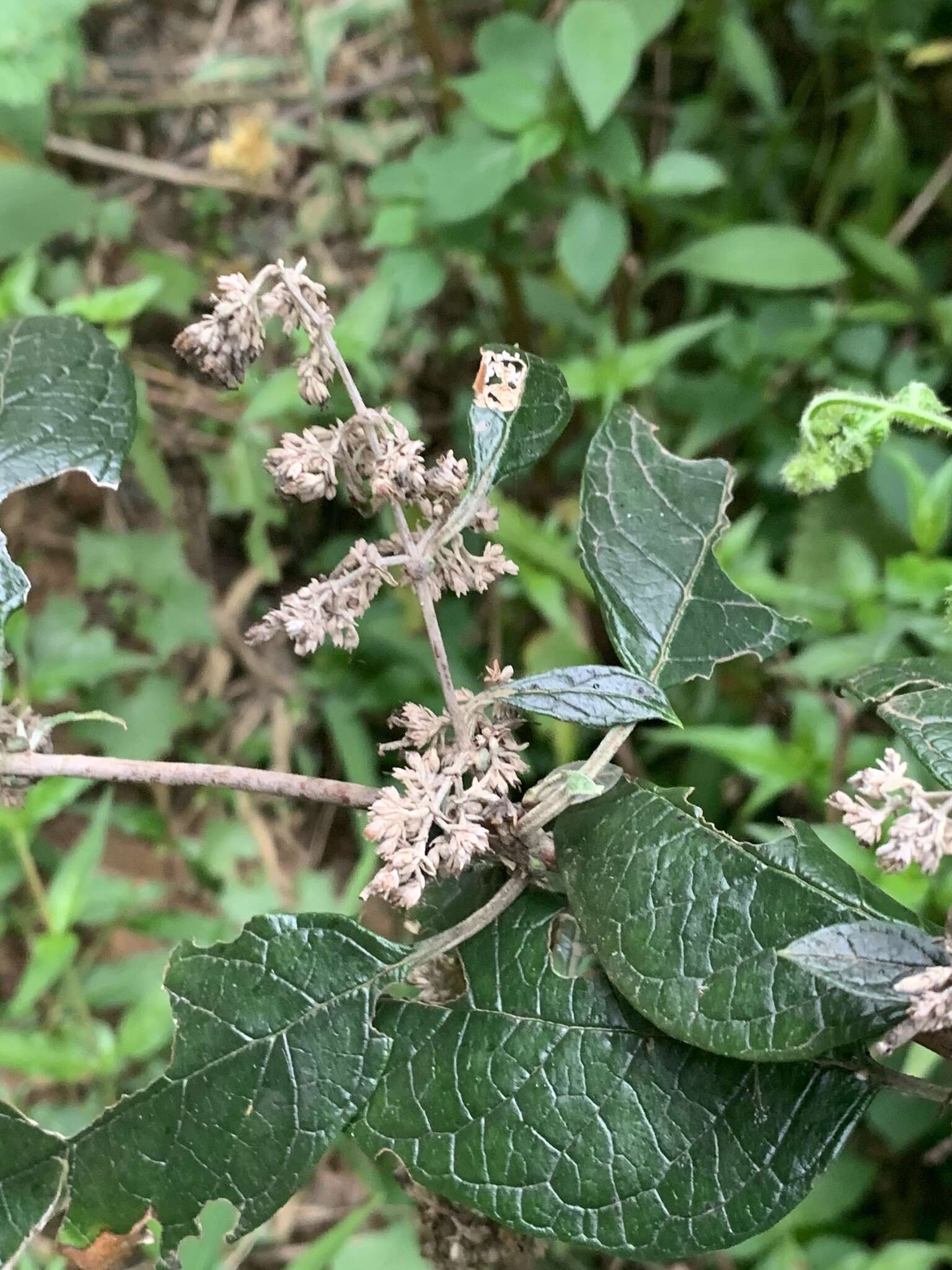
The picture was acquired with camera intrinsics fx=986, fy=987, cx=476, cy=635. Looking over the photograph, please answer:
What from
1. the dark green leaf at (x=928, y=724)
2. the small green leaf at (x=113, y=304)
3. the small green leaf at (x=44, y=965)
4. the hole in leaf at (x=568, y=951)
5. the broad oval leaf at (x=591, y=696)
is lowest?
the small green leaf at (x=44, y=965)

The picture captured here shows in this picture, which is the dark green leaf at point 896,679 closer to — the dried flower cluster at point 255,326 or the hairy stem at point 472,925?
the hairy stem at point 472,925

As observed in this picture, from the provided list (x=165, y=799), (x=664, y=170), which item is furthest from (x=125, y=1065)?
(x=664, y=170)

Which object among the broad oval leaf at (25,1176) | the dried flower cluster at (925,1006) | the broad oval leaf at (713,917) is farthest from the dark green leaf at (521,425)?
the broad oval leaf at (25,1176)

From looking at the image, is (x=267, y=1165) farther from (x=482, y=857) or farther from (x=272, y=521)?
(x=272, y=521)

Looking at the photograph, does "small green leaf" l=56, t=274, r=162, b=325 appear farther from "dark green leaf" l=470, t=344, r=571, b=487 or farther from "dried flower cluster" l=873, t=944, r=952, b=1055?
"dried flower cluster" l=873, t=944, r=952, b=1055

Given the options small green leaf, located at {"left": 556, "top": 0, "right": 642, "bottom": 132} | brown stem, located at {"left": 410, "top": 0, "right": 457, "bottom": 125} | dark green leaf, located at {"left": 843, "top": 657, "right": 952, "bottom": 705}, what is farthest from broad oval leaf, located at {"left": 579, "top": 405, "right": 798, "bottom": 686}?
brown stem, located at {"left": 410, "top": 0, "right": 457, "bottom": 125}

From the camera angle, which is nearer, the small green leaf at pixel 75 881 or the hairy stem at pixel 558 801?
the hairy stem at pixel 558 801

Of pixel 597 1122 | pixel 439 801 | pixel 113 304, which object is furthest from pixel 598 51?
pixel 597 1122
